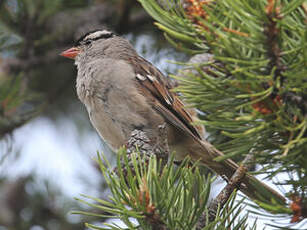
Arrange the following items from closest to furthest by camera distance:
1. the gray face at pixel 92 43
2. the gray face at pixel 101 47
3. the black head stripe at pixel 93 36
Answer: the gray face at pixel 101 47, the gray face at pixel 92 43, the black head stripe at pixel 93 36

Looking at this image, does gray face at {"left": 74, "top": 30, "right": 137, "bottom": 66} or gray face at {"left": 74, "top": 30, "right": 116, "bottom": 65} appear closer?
gray face at {"left": 74, "top": 30, "right": 137, "bottom": 66}

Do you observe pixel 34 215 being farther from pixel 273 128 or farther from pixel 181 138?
pixel 273 128

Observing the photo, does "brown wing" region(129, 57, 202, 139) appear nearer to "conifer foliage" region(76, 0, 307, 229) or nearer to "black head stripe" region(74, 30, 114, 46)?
"black head stripe" region(74, 30, 114, 46)

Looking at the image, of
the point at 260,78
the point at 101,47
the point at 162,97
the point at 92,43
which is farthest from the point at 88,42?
the point at 260,78

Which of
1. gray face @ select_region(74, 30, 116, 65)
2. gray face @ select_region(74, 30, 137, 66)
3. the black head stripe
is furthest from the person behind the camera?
the black head stripe

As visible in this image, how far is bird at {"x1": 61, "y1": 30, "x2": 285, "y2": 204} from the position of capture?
7.86ft

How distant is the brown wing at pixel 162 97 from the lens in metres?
2.46

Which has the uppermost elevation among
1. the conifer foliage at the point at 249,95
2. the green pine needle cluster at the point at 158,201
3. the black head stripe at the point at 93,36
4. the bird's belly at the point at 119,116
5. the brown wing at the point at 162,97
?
the black head stripe at the point at 93,36

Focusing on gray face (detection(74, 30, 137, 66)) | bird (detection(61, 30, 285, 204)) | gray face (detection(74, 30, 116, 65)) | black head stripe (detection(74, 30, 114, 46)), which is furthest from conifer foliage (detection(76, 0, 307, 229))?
black head stripe (detection(74, 30, 114, 46))

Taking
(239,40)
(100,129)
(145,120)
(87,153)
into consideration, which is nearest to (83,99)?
(100,129)

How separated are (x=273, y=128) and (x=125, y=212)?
18.5 inches

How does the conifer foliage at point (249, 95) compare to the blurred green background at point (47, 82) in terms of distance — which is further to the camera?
the blurred green background at point (47, 82)

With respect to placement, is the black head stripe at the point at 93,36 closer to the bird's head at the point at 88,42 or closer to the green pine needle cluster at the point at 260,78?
the bird's head at the point at 88,42

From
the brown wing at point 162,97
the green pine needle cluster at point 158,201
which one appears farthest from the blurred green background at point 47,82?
the green pine needle cluster at point 158,201
